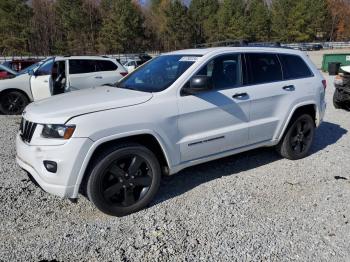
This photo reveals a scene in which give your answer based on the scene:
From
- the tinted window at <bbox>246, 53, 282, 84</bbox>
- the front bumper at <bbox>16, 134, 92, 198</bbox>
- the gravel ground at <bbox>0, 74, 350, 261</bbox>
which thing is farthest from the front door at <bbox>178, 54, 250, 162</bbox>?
the front bumper at <bbox>16, 134, 92, 198</bbox>

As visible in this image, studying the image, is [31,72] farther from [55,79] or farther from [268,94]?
[268,94]

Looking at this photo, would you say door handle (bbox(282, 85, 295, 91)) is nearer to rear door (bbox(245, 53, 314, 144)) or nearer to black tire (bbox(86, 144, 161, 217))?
rear door (bbox(245, 53, 314, 144))

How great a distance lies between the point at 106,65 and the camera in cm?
1032

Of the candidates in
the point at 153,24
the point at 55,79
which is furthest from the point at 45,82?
the point at 153,24

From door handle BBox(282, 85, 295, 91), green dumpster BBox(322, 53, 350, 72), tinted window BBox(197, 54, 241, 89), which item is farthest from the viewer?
green dumpster BBox(322, 53, 350, 72)

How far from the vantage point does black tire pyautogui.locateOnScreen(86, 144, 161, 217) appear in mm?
3764

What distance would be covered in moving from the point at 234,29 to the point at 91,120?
248ft

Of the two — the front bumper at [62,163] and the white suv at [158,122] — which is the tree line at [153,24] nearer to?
the white suv at [158,122]

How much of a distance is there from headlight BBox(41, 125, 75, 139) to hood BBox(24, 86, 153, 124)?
0.17 ft

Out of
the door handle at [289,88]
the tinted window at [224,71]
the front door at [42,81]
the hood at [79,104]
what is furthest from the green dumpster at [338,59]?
the hood at [79,104]

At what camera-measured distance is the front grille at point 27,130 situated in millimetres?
3814

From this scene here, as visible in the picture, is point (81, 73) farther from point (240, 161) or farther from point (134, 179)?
point (134, 179)

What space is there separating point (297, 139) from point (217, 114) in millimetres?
1871

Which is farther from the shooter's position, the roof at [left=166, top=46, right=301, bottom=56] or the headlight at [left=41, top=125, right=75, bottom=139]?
the roof at [left=166, top=46, right=301, bottom=56]
